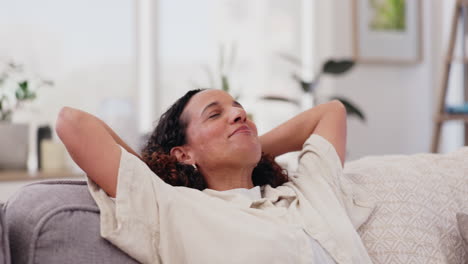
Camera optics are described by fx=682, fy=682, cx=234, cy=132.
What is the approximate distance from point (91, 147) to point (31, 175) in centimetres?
162

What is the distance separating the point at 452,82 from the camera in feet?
17.6

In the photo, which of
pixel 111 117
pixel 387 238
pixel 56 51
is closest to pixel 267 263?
pixel 387 238

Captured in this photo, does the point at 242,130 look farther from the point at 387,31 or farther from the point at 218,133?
the point at 387,31

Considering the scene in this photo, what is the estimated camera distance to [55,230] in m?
1.34

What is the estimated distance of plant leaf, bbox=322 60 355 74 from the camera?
4059 mm

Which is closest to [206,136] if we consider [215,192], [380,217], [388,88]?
[215,192]

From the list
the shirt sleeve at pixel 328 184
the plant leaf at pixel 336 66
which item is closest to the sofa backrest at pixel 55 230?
the shirt sleeve at pixel 328 184

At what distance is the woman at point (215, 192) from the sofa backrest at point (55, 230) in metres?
0.03

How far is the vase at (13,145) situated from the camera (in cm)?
317

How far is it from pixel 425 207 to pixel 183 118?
2.20ft

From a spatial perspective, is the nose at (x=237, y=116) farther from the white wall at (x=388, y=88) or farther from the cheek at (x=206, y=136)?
the white wall at (x=388, y=88)

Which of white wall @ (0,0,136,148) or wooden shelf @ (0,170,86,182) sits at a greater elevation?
white wall @ (0,0,136,148)

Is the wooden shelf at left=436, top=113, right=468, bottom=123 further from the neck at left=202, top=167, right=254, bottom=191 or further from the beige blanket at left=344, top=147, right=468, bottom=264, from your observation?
the neck at left=202, top=167, right=254, bottom=191

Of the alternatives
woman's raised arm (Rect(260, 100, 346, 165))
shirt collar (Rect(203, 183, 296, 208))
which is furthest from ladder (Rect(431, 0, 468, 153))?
shirt collar (Rect(203, 183, 296, 208))
